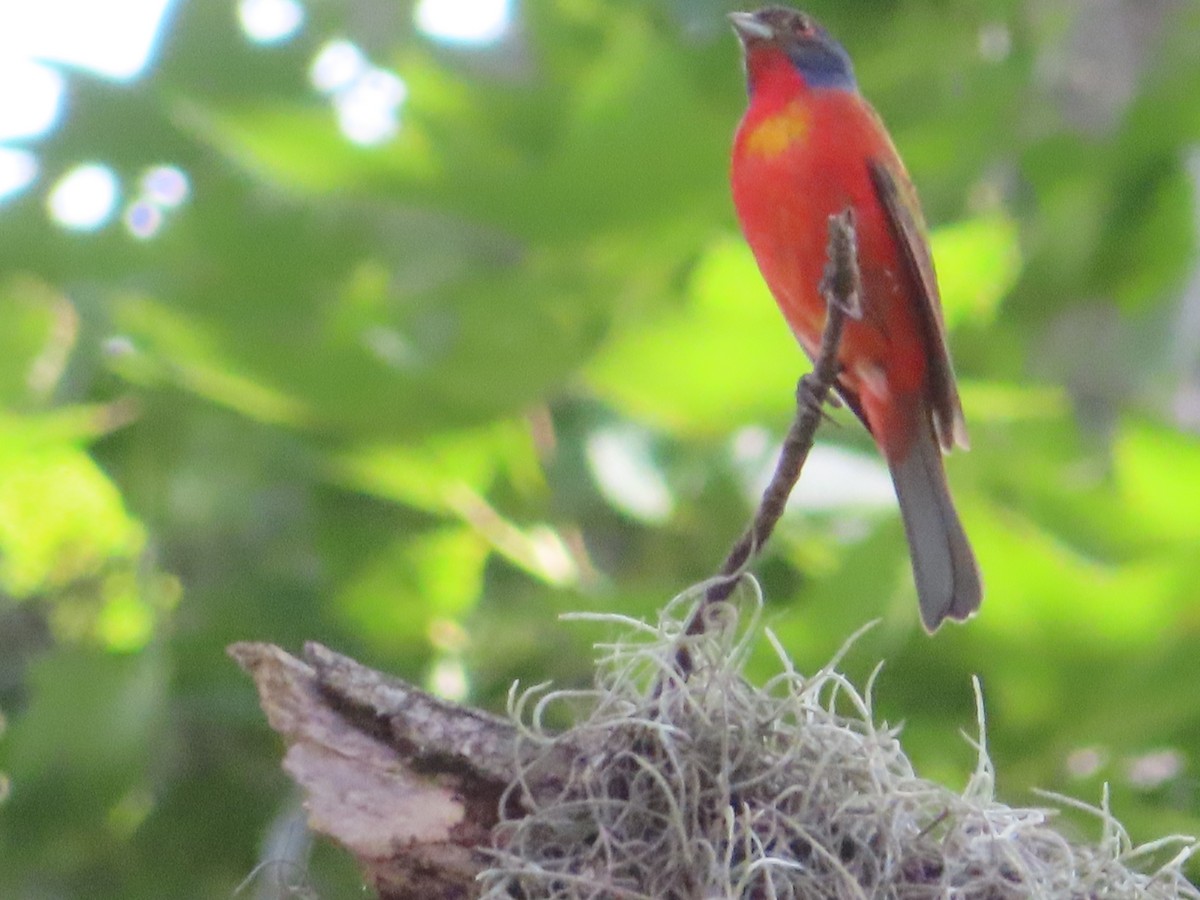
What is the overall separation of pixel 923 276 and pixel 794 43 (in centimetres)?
100

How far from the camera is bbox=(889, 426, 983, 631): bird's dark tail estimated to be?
3.28 m

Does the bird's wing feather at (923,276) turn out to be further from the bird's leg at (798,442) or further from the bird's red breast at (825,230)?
the bird's leg at (798,442)

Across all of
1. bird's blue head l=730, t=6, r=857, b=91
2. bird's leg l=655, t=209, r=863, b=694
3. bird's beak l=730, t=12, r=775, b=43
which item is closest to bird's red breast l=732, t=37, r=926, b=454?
bird's blue head l=730, t=6, r=857, b=91

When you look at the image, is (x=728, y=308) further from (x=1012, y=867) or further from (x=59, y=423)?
(x=1012, y=867)

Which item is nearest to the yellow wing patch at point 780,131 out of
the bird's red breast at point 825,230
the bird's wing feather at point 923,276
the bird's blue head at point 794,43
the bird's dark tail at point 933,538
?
the bird's red breast at point 825,230

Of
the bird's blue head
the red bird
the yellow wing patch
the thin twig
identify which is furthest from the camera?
the bird's blue head

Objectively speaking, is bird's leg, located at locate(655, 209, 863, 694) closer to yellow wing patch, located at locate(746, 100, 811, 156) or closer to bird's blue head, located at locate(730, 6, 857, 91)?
yellow wing patch, located at locate(746, 100, 811, 156)

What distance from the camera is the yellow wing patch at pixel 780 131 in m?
3.58

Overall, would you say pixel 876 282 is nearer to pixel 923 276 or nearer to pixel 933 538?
pixel 923 276

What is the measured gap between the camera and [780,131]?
11.9 ft

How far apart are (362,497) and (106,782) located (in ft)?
3.71

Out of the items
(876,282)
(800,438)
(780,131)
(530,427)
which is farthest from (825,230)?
(530,427)

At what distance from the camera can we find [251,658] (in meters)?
2.13

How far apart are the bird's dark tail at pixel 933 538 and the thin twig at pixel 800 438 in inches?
34.8
